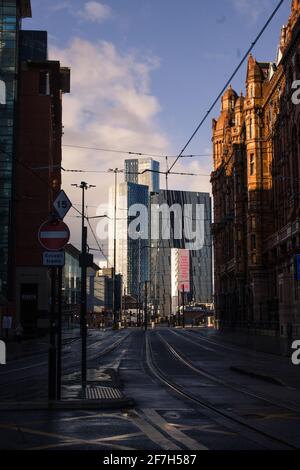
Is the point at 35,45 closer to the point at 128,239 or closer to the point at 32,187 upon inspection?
the point at 32,187

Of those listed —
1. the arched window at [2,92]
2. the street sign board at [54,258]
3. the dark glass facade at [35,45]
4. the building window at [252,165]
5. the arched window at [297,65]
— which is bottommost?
the street sign board at [54,258]

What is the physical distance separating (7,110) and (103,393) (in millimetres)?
63386

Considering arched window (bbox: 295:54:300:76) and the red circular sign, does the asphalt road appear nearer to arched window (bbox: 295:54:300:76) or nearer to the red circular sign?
the red circular sign

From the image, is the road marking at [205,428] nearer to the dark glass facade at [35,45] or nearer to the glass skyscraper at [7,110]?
the glass skyscraper at [7,110]

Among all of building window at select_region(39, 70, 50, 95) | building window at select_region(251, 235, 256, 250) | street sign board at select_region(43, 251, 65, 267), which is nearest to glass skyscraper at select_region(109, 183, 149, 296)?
building window at select_region(39, 70, 50, 95)

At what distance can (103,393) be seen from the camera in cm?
1538

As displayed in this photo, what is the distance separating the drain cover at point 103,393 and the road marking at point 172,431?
1.30 m

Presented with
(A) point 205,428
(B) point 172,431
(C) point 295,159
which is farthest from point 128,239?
(B) point 172,431

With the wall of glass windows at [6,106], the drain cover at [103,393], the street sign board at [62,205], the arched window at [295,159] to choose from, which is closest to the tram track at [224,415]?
the drain cover at [103,393]

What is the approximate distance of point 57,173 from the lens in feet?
317

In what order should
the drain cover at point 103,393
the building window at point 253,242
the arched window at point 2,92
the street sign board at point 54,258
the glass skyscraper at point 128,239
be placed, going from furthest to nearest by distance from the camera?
1. the glass skyscraper at point 128,239
2. the arched window at point 2,92
3. the building window at point 253,242
4. the drain cover at point 103,393
5. the street sign board at point 54,258

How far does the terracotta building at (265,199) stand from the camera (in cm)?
5450

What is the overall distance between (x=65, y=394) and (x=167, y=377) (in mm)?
7345
